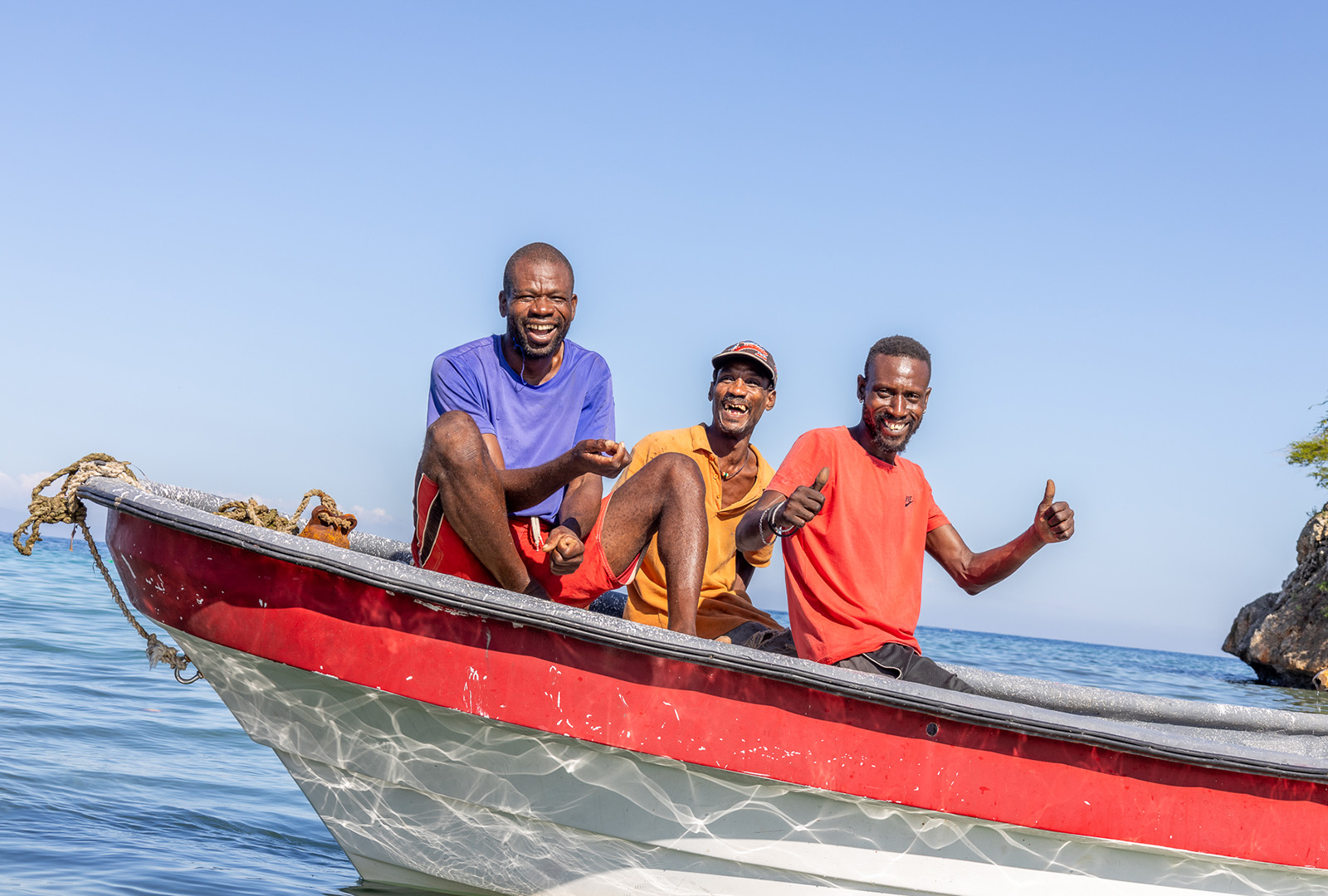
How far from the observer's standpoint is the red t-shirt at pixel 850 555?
10.0 ft

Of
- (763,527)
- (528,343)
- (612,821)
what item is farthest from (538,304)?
(612,821)

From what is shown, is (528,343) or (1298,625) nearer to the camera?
(528,343)

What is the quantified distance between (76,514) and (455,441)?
4.25 feet

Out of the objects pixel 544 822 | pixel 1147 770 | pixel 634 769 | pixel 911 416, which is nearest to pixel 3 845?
pixel 544 822

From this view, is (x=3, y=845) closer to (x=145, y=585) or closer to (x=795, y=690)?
(x=145, y=585)

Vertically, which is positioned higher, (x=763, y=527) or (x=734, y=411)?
(x=734, y=411)

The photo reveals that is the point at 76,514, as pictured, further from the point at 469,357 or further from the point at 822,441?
the point at 822,441

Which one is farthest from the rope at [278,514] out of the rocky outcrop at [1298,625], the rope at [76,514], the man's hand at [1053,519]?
the rocky outcrop at [1298,625]

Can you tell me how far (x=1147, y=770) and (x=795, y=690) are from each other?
107cm

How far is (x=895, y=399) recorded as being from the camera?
3.23m

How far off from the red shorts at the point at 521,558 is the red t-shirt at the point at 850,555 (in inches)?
22.1

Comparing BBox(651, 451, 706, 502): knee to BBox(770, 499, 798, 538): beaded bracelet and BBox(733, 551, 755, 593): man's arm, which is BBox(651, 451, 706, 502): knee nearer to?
BBox(770, 499, 798, 538): beaded bracelet

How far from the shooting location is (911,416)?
10.7 feet

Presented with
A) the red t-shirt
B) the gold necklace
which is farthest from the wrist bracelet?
the gold necklace
